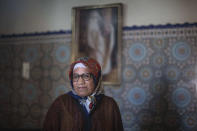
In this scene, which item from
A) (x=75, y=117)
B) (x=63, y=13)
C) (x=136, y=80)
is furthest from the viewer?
(x=63, y=13)

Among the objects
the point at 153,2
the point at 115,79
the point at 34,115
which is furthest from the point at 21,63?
the point at 153,2

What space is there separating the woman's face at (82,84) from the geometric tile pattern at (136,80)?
0.80 m

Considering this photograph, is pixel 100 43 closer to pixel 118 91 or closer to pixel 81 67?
pixel 118 91

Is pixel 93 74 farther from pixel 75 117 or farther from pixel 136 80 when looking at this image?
pixel 136 80

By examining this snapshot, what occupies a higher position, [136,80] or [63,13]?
[63,13]

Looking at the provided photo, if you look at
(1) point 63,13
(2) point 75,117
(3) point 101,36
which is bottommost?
(2) point 75,117

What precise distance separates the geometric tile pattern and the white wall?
10cm

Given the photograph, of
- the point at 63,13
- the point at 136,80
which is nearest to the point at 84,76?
the point at 136,80

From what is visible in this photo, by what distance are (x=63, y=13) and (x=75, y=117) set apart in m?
1.30

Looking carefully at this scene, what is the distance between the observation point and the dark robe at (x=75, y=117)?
36.4 inches

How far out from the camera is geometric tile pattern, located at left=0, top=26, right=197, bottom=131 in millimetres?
1598

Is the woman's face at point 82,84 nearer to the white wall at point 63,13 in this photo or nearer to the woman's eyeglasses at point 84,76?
the woman's eyeglasses at point 84,76

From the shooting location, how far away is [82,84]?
37.5 inches

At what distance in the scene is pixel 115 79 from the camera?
1.73 meters
